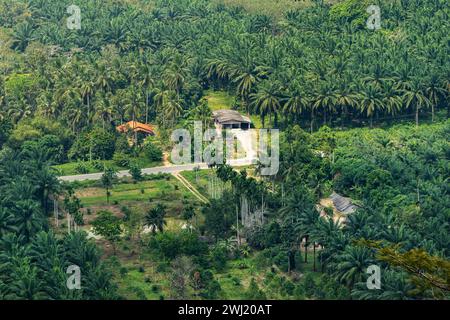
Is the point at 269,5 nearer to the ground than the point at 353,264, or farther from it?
farther from it

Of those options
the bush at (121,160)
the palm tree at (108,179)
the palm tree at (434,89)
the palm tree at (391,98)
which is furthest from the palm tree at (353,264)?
the palm tree at (434,89)

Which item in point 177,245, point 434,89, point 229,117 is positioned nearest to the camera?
point 177,245

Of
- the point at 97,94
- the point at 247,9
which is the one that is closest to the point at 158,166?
the point at 97,94

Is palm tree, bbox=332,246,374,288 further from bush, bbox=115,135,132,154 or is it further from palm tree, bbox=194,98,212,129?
palm tree, bbox=194,98,212,129

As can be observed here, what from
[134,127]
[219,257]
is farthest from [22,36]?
[219,257]

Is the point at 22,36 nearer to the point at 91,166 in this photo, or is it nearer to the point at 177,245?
the point at 91,166

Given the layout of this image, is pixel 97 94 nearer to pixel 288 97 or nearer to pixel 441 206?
pixel 288 97
